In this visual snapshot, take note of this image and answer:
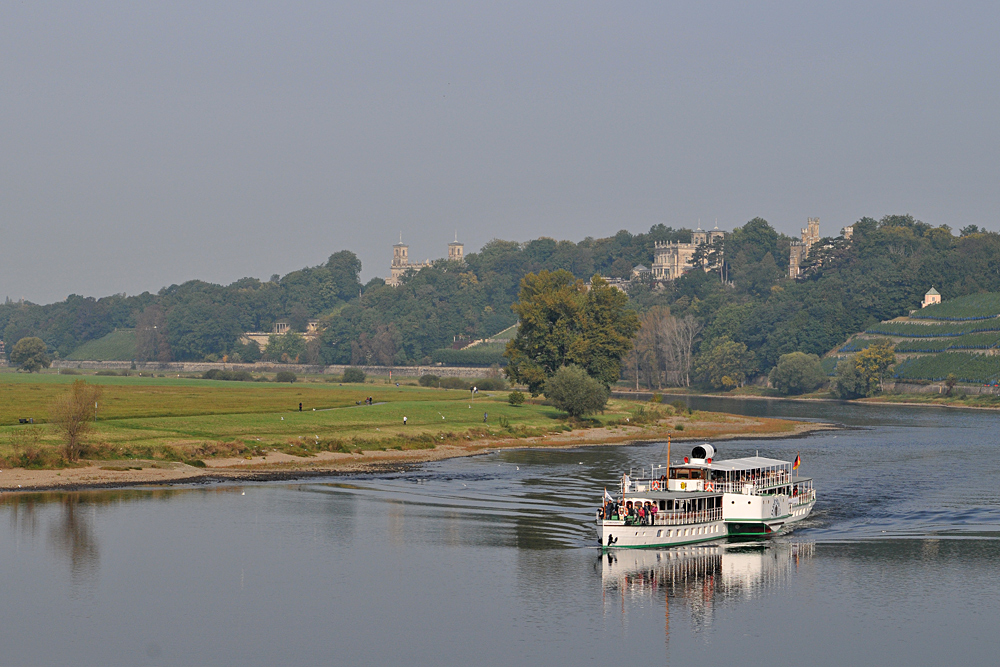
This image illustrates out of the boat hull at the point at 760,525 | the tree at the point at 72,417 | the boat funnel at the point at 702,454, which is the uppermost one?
the tree at the point at 72,417

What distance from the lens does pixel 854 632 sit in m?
50.6

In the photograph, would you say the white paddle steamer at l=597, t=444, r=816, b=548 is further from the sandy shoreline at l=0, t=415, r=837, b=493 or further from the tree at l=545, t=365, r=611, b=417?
the tree at l=545, t=365, r=611, b=417

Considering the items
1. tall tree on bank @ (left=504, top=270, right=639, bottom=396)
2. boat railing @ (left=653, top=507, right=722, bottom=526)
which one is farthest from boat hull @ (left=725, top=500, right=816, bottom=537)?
tall tree on bank @ (left=504, top=270, right=639, bottom=396)

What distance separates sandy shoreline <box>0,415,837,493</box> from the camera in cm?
8338

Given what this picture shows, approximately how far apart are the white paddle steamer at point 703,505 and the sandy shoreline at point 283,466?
31954 mm

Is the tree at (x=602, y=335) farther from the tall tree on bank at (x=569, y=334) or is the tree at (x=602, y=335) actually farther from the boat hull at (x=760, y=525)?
the boat hull at (x=760, y=525)

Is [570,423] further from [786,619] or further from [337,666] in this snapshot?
[337,666]

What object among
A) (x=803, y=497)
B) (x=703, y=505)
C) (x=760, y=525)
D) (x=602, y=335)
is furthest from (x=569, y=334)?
(x=703, y=505)

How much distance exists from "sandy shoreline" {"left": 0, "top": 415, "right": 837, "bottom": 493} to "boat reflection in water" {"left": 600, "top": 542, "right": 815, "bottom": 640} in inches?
1459

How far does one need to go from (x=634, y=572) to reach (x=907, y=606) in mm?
13920

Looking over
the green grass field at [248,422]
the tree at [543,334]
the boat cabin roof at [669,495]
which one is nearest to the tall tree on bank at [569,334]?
the tree at [543,334]

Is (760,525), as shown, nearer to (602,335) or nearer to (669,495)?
(669,495)

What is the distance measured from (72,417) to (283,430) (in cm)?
2581

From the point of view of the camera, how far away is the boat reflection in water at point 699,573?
56.3 metres
